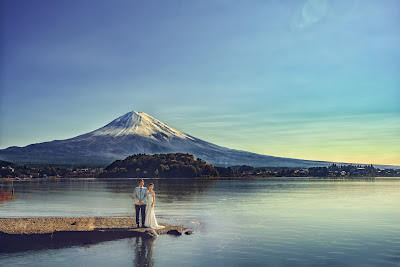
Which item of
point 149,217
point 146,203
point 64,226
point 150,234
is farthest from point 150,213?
point 64,226

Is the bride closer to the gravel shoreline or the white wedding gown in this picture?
the white wedding gown

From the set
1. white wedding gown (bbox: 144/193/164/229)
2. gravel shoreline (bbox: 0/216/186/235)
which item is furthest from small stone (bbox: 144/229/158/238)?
white wedding gown (bbox: 144/193/164/229)

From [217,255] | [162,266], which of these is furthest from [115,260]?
[217,255]

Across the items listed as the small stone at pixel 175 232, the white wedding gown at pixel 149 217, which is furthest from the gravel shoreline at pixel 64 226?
the white wedding gown at pixel 149 217

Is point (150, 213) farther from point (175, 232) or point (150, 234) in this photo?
point (175, 232)

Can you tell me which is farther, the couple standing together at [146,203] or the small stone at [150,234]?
the couple standing together at [146,203]

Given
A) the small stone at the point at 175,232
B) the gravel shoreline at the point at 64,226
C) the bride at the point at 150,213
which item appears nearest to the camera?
the gravel shoreline at the point at 64,226

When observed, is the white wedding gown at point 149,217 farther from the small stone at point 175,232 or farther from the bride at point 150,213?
the small stone at point 175,232

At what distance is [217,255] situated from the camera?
23203 mm

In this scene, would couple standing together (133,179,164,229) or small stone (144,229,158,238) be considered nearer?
small stone (144,229,158,238)

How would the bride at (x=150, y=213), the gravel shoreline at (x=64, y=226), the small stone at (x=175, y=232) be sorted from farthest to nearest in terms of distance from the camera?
the small stone at (x=175, y=232), the bride at (x=150, y=213), the gravel shoreline at (x=64, y=226)

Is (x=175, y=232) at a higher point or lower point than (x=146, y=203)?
lower

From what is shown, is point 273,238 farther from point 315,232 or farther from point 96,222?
point 96,222

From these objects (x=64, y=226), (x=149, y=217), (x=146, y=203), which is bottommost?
(x=64, y=226)
